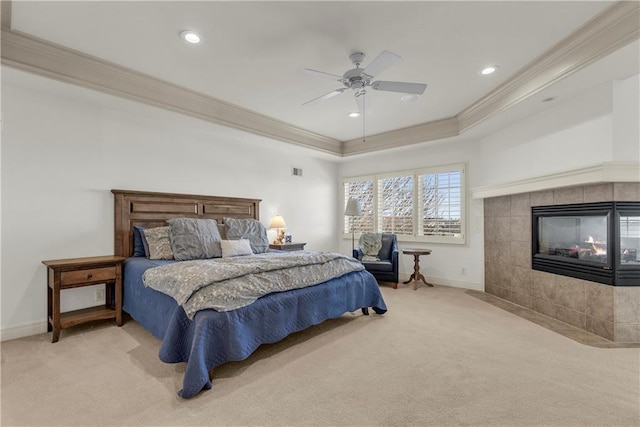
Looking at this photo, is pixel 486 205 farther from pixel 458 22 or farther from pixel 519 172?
pixel 458 22

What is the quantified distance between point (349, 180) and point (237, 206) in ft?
8.95

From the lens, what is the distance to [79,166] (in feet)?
11.1

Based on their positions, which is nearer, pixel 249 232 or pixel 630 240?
pixel 630 240

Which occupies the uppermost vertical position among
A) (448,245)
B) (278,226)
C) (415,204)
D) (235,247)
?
(415,204)

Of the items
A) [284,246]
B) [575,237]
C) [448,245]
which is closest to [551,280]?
[575,237]

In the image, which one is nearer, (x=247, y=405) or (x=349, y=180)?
(x=247, y=405)

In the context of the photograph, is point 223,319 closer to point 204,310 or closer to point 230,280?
point 204,310

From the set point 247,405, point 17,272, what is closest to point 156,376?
point 247,405

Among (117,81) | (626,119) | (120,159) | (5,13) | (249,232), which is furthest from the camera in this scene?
(249,232)

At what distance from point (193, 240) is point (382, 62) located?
285cm

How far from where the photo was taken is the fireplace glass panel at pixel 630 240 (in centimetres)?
297

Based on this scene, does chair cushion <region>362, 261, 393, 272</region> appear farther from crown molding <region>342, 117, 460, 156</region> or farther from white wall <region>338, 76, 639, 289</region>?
crown molding <region>342, 117, 460, 156</region>

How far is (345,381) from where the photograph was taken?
7.17 ft

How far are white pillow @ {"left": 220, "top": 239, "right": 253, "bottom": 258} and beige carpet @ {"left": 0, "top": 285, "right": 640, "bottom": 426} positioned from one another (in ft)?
4.06
